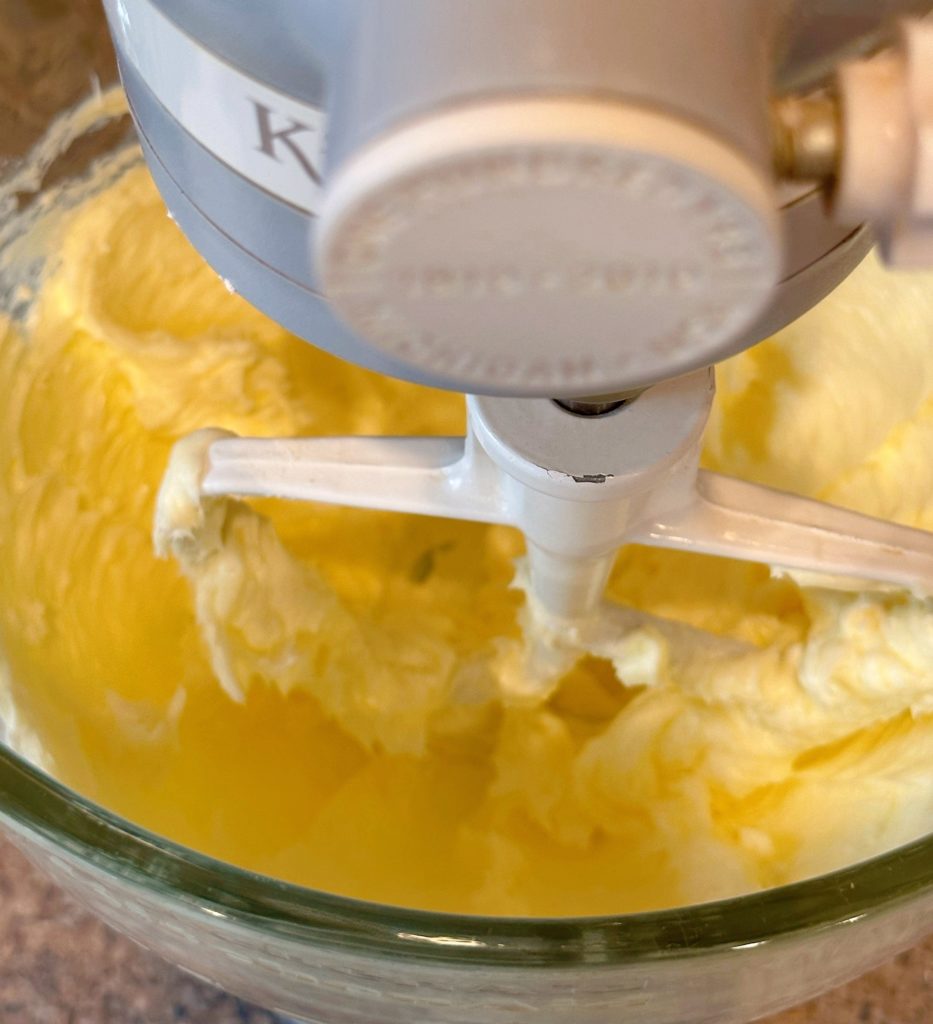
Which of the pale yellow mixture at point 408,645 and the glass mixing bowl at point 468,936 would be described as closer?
the glass mixing bowl at point 468,936

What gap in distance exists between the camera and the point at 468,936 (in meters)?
0.31

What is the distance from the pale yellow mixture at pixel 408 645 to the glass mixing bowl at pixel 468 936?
3.9 inches

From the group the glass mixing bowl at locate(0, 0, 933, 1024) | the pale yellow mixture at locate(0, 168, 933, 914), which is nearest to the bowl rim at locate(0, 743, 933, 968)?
the glass mixing bowl at locate(0, 0, 933, 1024)

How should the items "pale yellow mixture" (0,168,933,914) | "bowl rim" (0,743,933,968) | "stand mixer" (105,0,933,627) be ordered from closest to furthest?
1. "stand mixer" (105,0,933,627)
2. "bowl rim" (0,743,933,968)
3. "pale yellow mixture" (0,168,933,914)

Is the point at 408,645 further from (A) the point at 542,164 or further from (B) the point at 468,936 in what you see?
(A) the point at 542,164

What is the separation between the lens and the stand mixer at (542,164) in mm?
161

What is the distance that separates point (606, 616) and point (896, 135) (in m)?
0.33

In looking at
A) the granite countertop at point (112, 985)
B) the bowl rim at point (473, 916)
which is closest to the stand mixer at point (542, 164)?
the bowl rim at point (473, 916)

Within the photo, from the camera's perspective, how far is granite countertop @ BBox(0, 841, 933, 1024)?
500 mm

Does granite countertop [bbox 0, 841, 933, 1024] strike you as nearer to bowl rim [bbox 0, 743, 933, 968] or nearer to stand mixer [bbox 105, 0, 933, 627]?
bowl rim [bbox 0, 743, 933, 968]

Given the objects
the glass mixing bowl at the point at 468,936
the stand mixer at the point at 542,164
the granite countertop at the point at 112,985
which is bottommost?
the granite countertop at the point at 112,985

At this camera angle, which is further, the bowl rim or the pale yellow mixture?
the pale yellow mixture

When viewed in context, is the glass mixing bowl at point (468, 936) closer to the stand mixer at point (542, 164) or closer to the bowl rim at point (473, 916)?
the bowl rim at point (473, 916)

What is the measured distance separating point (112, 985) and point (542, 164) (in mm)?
468
